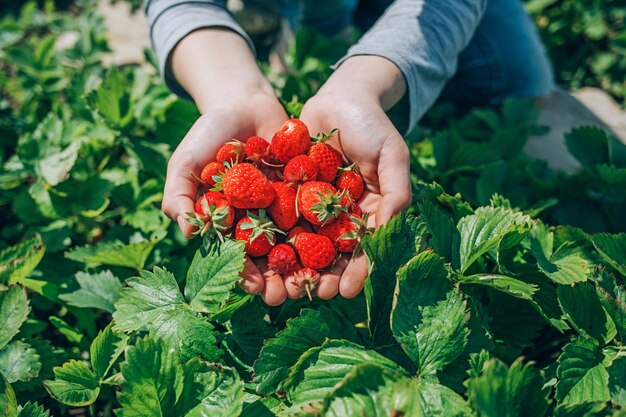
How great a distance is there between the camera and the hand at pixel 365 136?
4.35ft

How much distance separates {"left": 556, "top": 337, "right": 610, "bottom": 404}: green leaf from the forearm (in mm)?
1140

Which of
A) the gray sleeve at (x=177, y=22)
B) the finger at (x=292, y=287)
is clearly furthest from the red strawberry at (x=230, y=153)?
the gray sleeve at (x=177, y=22)

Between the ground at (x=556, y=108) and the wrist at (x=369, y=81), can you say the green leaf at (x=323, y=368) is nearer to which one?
the wrist at (x=369, y=81)

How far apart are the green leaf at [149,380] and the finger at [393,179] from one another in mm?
605

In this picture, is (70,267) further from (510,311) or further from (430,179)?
(510,311)

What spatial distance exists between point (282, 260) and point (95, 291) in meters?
0.65

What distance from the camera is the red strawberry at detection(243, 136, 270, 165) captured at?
58.4 inches

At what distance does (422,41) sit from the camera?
1.78 m

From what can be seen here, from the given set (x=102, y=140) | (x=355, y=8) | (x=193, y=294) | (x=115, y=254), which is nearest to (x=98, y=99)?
(x=102, y=140)

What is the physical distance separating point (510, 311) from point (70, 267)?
4.60 feet

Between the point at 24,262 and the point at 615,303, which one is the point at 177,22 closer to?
the point at 24,262

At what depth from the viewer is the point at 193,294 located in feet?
4.21

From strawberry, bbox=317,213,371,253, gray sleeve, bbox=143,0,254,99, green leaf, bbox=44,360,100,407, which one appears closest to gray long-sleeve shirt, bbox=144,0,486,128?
gray sleeve, bbox=143,0,254,99

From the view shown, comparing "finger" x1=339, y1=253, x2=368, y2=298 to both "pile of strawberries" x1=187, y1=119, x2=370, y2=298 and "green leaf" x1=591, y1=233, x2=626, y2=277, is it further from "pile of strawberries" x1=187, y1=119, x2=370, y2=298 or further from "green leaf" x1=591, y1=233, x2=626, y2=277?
"green leaf" x1=591, y1=233, x2=626, y2=277
